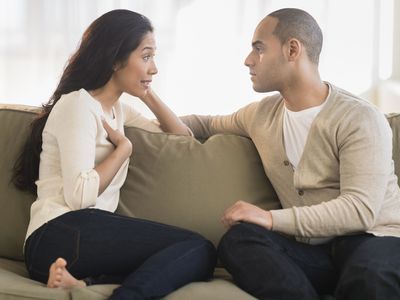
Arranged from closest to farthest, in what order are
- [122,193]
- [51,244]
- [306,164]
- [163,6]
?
[51,244] → [306,164] → [122,193] → [163,6]

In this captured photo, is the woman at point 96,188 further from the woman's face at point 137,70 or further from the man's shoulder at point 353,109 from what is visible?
the man's shoulder at point 353,109

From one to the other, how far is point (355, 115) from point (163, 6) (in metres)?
1.65

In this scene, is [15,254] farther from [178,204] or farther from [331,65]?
[331,65]

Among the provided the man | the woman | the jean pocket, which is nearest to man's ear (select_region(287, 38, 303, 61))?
the man

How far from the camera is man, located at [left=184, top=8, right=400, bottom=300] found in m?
2.09

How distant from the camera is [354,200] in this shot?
2.25m

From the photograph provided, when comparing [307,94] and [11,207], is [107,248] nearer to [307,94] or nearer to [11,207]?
[11,207]

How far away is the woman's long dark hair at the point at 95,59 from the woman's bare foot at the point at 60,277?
443mm

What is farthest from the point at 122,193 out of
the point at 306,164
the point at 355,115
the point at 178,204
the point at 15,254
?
the point at 355,115

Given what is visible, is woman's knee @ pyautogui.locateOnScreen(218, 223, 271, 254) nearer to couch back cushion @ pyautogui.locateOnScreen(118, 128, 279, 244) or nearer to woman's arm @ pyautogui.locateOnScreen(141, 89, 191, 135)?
couch back cushion @ pyautogui.locateOnScreen(118, 128, 279, 244)

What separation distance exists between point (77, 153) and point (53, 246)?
0.26 meters

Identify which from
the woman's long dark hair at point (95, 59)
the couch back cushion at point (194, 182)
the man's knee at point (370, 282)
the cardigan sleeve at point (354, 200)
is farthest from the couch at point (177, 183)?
the man's knee at point (370, 282)

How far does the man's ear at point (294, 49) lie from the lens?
247cm

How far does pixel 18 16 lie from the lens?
3828 mm
